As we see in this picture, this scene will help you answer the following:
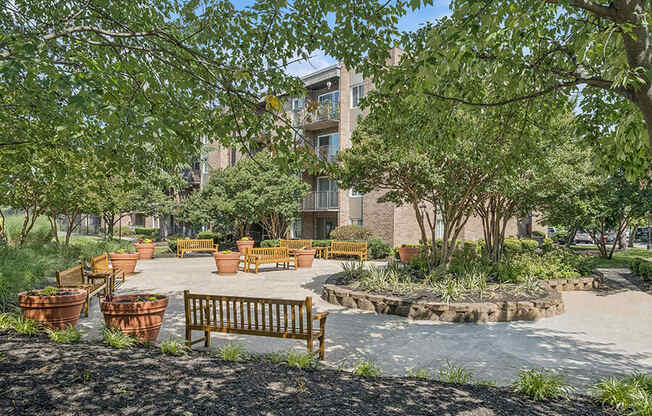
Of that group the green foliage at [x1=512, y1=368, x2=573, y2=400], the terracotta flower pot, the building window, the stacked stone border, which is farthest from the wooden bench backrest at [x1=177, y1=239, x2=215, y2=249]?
the green foliage at [x1=512, y1=368, x2=573, y2=400]

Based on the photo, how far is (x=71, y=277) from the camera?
8.80 metres

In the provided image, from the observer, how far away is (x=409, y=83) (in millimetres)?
5523

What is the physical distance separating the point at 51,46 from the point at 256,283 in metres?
10.0

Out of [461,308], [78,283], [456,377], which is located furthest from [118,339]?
[461,308]

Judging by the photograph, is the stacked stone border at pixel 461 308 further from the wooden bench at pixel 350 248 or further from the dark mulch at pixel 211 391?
the wooden bench at pixel 350 248

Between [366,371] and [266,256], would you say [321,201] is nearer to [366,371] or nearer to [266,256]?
[266,256]

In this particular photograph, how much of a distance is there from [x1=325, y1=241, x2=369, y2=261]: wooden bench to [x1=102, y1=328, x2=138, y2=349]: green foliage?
46.4 ft

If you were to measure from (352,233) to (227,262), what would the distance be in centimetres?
926

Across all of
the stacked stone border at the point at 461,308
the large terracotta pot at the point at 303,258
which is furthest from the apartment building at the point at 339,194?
the stacked stone border at the point at 461,308

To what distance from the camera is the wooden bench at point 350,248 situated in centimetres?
1981

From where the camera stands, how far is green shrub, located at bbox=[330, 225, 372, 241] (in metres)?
22.8

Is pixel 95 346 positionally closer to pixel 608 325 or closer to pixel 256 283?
pixel 256 283

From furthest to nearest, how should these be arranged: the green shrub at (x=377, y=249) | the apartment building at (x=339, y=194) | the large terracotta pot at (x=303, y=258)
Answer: the apartment building at (x=339, y=194)
the green shrub at (x=377, y=249)
the large terracotta pot at (x=303, y=258)

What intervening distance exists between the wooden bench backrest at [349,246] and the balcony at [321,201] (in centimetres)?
504
